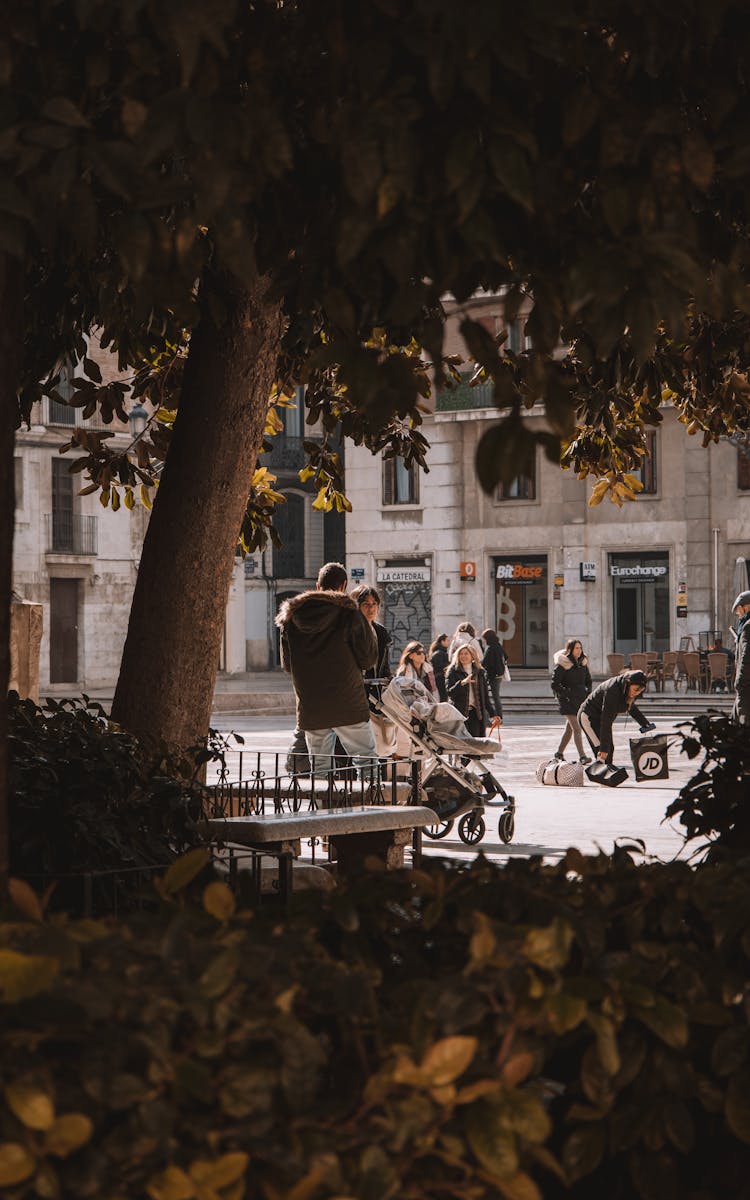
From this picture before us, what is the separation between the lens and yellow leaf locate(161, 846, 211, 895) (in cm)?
256

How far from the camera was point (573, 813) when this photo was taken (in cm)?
1372

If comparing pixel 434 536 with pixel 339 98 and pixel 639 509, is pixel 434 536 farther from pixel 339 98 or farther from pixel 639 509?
pixel 339 98

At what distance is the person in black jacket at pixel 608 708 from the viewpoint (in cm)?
1633

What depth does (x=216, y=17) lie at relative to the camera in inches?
89.4

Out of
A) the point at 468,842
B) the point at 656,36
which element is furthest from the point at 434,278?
the point at 468,842

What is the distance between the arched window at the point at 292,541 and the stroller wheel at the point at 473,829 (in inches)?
1870

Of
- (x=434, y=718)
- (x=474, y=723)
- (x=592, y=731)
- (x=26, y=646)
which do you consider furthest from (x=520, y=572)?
(x=26, y=646)

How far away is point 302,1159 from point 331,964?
1.10 feet

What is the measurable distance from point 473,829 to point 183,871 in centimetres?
981

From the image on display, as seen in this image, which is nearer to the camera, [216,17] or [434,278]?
[216,17]

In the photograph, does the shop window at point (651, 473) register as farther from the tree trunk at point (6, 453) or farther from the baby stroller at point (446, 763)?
the tree trunk at point (6, 453)

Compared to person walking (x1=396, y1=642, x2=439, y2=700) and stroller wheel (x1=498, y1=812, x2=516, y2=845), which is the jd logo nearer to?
person walking (x1=396, y1=642, x2=439, y2=700)

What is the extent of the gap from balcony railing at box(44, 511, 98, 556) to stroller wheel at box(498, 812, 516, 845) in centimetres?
3611

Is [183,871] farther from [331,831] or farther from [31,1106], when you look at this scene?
[331,831]
